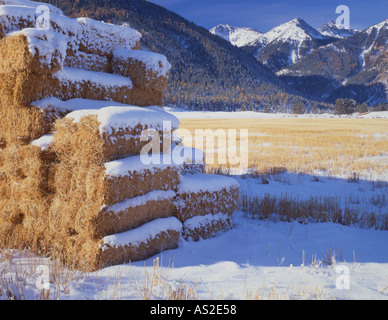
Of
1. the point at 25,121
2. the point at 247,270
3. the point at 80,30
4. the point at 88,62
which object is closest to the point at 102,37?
the point at 80,30

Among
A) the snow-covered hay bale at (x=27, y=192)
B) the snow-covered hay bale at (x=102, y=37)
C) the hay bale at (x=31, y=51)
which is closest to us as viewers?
the hay bale at (x=31, y=51)

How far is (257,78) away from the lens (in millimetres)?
173625

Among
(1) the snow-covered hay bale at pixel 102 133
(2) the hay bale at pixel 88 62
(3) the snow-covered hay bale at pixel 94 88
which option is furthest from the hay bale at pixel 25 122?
(2) the hay bale at pixel 88 62

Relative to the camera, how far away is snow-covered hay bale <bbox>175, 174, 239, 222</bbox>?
4.38 metres

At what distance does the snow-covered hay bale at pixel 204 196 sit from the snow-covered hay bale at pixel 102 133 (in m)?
1.01

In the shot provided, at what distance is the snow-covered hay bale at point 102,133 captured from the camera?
3.31 meters

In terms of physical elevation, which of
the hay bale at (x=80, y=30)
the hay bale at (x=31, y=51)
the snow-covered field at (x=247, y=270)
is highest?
the hay bale at (x=80, y=30)

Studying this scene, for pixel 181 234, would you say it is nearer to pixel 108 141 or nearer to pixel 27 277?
pixel 108 141

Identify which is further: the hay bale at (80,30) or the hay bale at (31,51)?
the hay bale at (80,30)

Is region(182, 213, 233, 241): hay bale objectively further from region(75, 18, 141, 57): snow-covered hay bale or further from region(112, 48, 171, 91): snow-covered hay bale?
region(75, 18, 141, 57): snow-covered hay bale

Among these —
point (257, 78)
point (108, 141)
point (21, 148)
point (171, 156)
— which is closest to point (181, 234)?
point (171, 156)

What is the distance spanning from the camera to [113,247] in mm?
3289

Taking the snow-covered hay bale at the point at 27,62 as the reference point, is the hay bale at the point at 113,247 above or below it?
below

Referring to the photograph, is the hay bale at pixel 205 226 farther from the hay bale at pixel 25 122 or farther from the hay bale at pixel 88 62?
the hay bale at pixel 88 62
